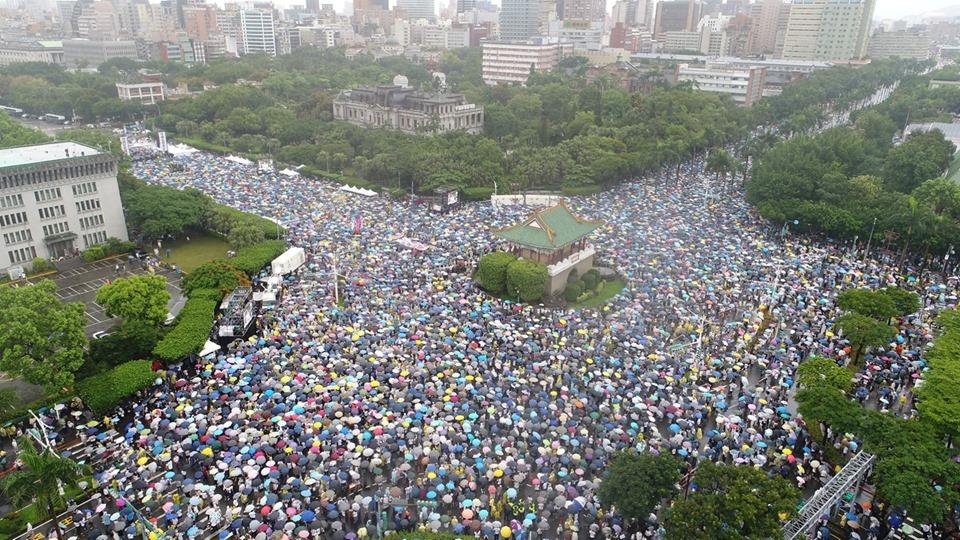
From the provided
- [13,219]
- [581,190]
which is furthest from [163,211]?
[581,190]

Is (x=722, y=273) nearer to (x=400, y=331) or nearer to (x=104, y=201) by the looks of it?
(x=400, y=331)

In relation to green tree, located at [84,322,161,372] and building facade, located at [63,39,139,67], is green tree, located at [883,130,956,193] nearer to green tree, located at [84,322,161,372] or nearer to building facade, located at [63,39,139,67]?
green tree, located at [84,322,161,372]

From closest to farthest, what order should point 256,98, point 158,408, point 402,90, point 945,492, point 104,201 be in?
point 945,492 < point 158,408 < point 104,201 < point 402,90 < point 256,98

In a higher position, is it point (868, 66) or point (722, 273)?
point (868, 66)

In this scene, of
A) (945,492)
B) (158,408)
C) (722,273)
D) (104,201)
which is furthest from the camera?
(104,201)

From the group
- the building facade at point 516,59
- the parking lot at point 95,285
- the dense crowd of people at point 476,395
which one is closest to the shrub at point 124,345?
the dense crowd of people at point 476,395

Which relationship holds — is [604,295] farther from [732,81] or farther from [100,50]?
[100,50]

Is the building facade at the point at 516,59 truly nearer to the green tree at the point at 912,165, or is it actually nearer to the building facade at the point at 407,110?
the building facade at the point at 407,110

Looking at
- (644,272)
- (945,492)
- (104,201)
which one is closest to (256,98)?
(104,201)
